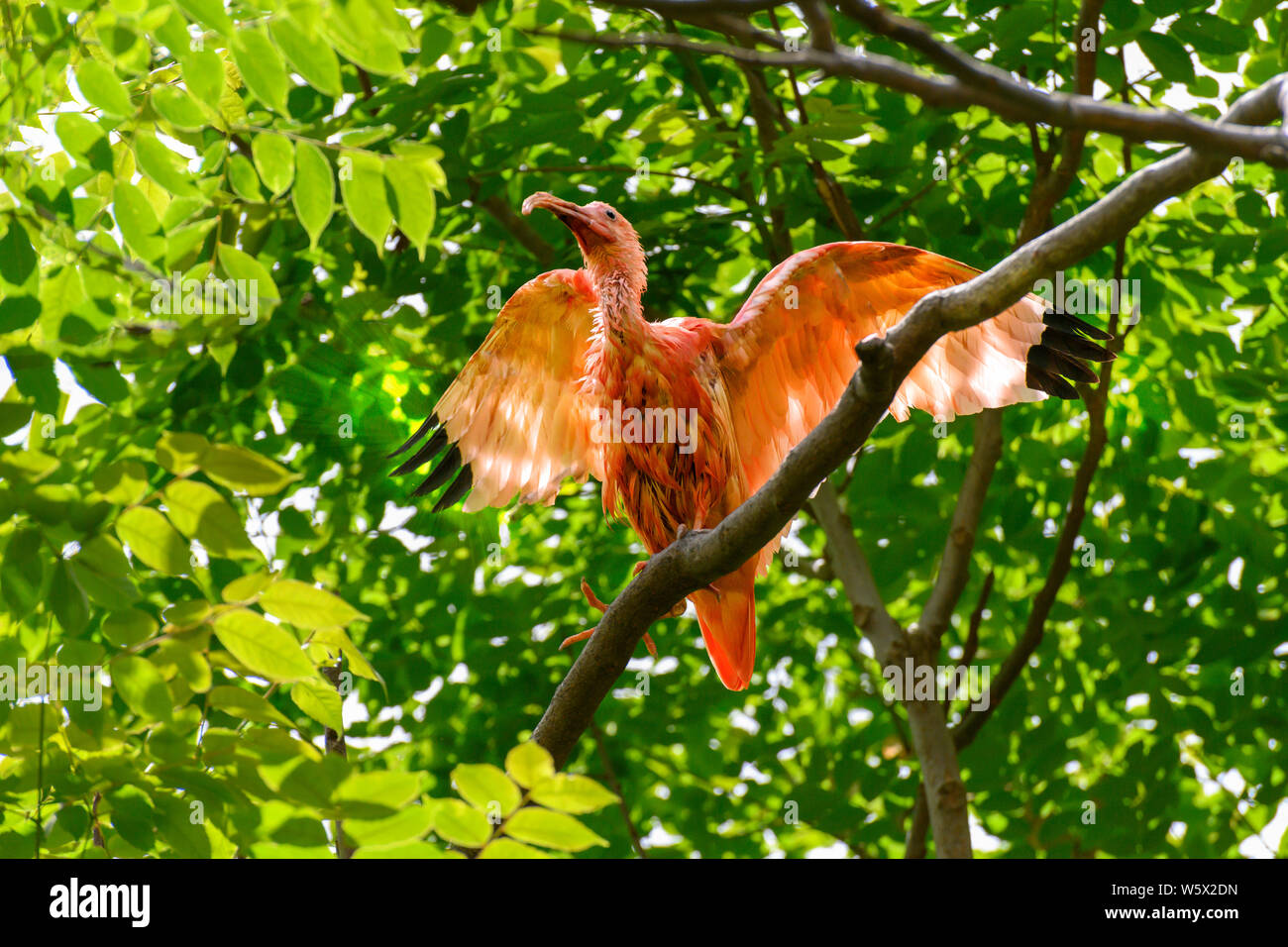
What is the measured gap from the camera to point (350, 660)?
2793 mm

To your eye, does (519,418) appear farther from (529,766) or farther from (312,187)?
(529,766)

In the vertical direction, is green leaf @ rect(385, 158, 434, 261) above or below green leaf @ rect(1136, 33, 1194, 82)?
below

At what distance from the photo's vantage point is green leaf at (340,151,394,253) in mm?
2676

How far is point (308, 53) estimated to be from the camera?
8.23 ft

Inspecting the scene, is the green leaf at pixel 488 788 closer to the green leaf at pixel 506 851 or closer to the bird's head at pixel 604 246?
the green leaf at pixel 506 851

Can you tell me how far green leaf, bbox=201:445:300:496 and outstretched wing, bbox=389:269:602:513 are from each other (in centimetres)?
264

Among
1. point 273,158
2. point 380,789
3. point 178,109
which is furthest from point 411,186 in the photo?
point 380,789

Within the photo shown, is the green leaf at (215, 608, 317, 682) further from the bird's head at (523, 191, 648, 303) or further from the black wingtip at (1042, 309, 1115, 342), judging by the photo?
the black wingtip at (1042, 309, 1115, 342)

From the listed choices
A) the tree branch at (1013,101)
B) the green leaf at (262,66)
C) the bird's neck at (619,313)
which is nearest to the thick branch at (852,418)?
the tree branch at (1013,101)

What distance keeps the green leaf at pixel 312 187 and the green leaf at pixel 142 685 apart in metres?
1.10

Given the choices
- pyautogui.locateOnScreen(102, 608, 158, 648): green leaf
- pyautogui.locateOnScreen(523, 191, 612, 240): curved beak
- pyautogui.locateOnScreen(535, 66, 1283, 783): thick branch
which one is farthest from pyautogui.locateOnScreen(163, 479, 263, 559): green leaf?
pyautogui.locateOnScreen(523, 191, 612, 240): curved beak

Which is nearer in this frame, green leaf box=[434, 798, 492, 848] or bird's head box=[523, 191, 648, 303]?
green leaf box=[434, 798, 492, 848]

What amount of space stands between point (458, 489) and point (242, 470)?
9.48ft
